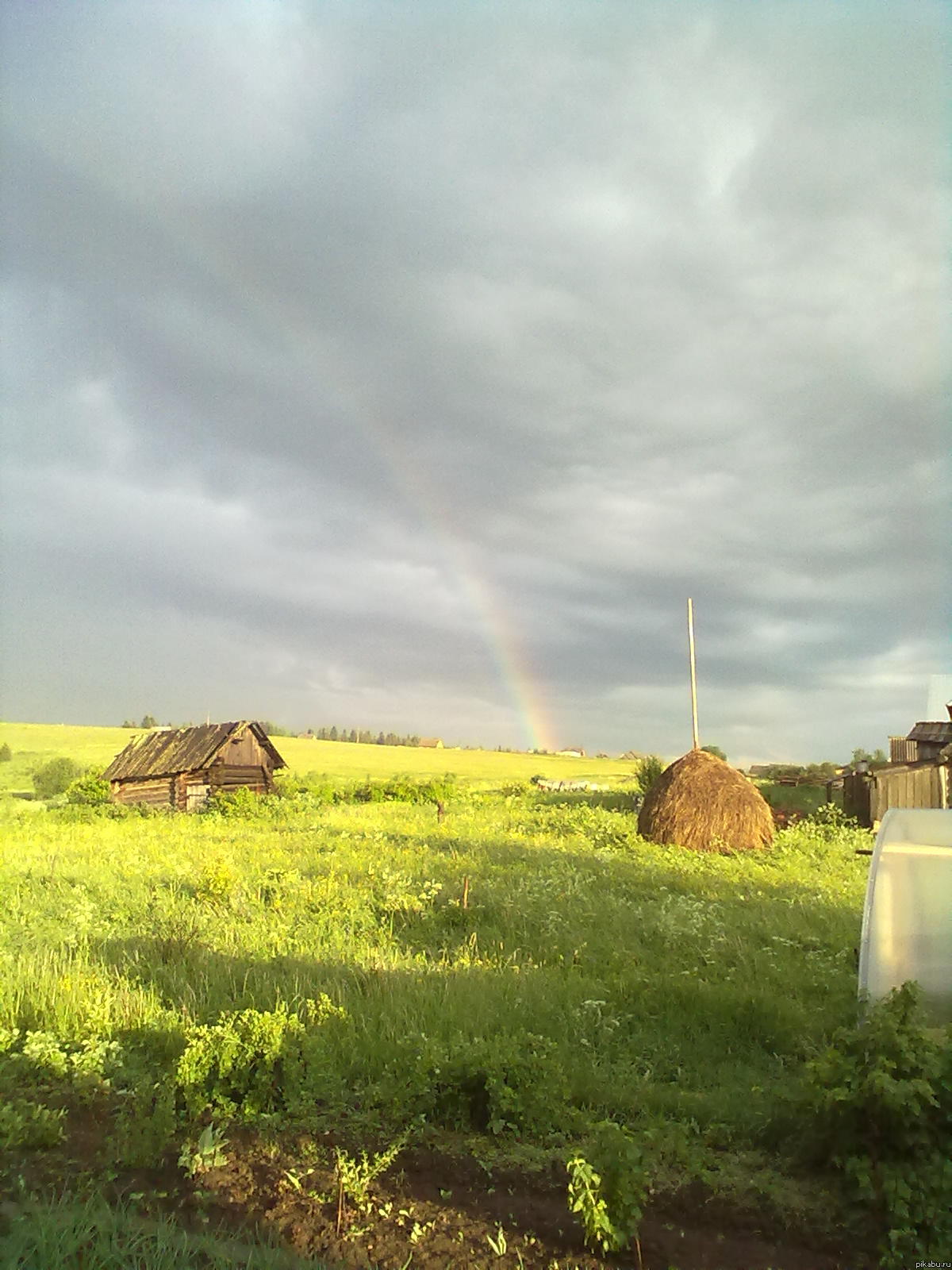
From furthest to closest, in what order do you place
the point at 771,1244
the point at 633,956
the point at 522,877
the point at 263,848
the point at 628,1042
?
the point at 263,848 → the point at 522,877 → the point at 633,956 → the point at 628,1042 → the point at 771,1244

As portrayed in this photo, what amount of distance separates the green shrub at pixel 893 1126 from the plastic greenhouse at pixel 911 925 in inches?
63.8

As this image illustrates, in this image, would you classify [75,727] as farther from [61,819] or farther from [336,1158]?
[336,1158]

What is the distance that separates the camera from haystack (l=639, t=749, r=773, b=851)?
1911 cm

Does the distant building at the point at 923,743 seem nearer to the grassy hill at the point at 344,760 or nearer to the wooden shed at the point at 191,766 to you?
the grassy hill at the point at 344,760

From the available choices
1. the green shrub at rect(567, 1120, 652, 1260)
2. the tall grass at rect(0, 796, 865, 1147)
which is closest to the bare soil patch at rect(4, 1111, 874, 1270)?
the green shrub at rect(567, 1120, 652, 1260)

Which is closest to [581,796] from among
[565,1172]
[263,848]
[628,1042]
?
[263,848]

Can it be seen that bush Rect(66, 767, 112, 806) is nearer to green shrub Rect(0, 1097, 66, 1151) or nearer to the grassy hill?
the grassy hill

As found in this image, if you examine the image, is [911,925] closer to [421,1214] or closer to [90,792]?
[421,1214]

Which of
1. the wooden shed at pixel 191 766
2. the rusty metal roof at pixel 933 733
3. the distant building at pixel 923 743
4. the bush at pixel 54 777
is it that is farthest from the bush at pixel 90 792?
the rusty metal roof at pixel 933 733

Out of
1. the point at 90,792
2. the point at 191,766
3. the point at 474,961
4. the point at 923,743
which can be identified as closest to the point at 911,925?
the point at 474,961

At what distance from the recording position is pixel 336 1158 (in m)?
4.70

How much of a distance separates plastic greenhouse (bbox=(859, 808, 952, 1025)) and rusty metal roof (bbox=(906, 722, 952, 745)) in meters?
27.3

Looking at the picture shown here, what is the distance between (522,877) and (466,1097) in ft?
27.6

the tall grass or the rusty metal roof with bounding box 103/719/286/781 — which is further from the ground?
the rusty metal roof with bounding box 103/719/286/781
